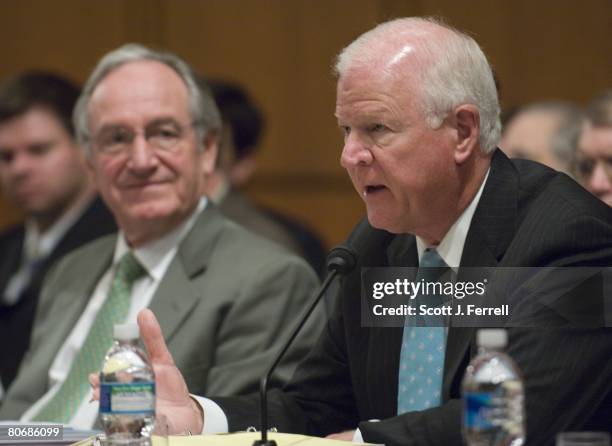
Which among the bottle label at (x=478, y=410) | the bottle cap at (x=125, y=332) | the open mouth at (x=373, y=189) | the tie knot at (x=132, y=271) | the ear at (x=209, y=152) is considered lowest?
the bottle label at (x=478, y=410)

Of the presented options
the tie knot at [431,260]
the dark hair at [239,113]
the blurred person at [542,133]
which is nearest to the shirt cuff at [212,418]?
the tie knot at [431,260]

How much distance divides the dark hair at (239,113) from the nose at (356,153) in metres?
3.39

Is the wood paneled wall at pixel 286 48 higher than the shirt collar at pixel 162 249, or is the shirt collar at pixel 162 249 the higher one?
the wood paneled wall at pixel 286 48

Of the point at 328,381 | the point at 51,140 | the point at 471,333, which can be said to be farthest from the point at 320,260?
the point at 471,333

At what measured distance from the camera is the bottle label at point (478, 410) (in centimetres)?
204

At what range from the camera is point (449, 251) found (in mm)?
2836

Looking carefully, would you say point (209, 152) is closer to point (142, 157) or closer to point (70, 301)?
point (142, 157)

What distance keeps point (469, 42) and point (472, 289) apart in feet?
1.80

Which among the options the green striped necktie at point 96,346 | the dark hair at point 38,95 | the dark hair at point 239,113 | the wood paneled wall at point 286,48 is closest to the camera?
the green striped necktie at point 96,346

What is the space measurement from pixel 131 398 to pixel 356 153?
82cm

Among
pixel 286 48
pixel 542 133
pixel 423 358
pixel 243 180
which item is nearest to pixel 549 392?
pixel 423 358

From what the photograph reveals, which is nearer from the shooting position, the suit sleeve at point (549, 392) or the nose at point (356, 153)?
the suit sleeve at point (549, 392)

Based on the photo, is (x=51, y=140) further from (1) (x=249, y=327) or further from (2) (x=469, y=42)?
(2) (x=469, y=42)

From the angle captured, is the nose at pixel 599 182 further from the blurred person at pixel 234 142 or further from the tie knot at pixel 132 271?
the blurred person at pixel 234 142
